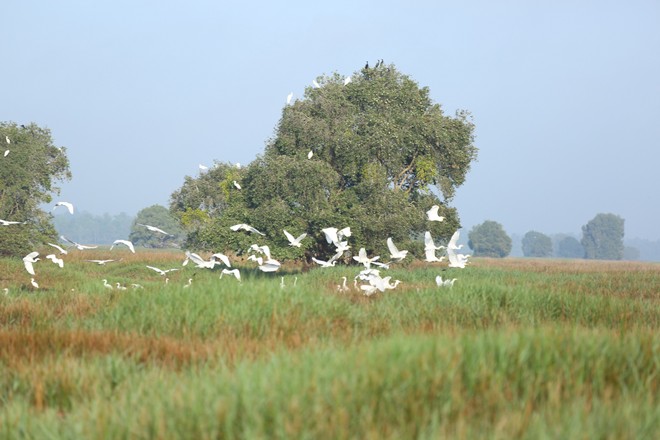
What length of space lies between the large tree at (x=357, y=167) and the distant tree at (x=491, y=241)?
379 ft

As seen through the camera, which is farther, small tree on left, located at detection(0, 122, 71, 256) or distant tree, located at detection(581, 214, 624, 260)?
distant tree, located at detection(581, 214, 624, 260)

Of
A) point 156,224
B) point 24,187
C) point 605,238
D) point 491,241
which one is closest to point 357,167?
point 24,187

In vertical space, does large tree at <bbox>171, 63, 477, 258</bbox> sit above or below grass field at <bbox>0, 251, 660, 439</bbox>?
above

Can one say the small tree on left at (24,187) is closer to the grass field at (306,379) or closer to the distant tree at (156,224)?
the grass field at (306,379)

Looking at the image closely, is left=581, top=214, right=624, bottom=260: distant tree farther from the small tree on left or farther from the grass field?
the grass field

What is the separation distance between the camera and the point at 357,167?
108 ft

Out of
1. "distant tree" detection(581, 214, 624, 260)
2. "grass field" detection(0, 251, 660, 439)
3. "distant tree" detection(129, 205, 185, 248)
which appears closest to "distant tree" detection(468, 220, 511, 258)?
"distant tree" detection(581, 214, 624, 260)

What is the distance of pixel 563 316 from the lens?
37.7 feet

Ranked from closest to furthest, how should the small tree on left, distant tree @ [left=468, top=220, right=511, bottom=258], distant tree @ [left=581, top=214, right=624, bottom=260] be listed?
1. the small tree on left
2. distant tree @ [left=468, top=220, right=511, bottom=258]
3. distant tree @ [left=581, top=214, right=624, bottom=260]

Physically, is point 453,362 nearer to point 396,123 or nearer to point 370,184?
point 370,184

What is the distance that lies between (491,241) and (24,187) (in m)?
121

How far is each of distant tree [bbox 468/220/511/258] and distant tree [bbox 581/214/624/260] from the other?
3531 centimetres

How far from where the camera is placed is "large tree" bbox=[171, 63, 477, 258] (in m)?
30.2

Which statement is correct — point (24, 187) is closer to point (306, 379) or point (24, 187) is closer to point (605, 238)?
point (306, 379)
